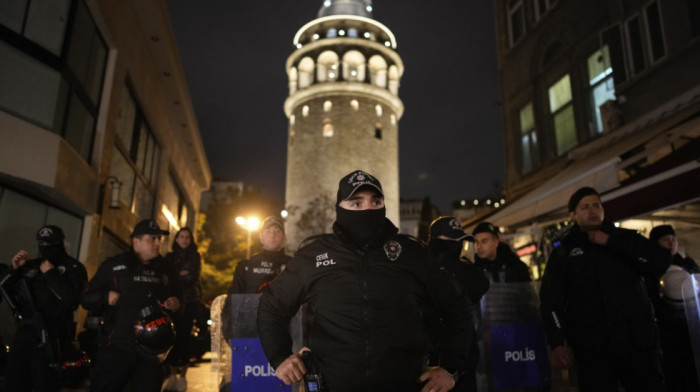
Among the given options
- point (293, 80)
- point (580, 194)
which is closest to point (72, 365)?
point (580, 194)

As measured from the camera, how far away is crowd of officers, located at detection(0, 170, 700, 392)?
2.59 metres

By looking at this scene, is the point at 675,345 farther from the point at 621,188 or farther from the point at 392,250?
the point at 392,250

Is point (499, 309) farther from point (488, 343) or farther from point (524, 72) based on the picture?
point (524, 72)

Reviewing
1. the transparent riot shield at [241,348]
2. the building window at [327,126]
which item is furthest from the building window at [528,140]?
the building window at [327,126]

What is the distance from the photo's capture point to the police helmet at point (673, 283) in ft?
14.4

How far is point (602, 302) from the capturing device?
369 centimetres

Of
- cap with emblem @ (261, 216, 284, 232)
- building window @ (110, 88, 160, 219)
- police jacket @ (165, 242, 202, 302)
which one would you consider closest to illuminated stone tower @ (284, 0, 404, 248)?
building window @ (110, 88, 160, 219)

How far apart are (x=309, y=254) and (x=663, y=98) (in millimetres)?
10301

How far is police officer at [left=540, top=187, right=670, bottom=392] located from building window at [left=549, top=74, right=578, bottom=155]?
10.1m

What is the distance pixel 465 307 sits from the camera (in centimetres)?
279

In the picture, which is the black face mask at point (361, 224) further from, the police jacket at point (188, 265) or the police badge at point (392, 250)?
the police jacket at point (188, 265)

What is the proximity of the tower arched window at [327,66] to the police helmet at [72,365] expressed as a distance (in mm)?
32628

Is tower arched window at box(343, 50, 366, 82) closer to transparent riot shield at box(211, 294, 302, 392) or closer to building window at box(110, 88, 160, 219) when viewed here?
building window at box(110, 88, 160, 219)

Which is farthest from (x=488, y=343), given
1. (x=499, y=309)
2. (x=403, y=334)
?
(x=403, y=334)
